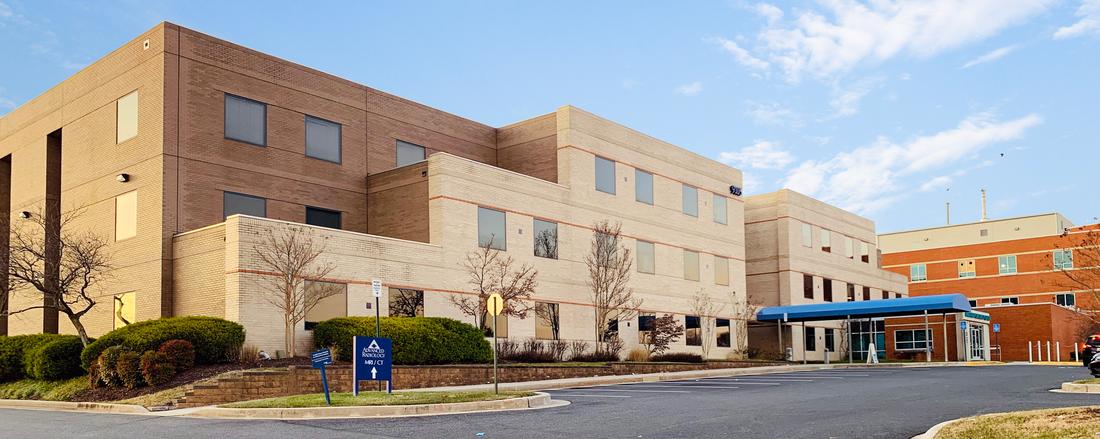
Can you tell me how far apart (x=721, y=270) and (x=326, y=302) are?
25909 millimetres

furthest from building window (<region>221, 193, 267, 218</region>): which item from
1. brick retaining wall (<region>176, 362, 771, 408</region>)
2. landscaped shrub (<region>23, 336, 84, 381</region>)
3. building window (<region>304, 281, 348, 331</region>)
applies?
brick retaining wall (<region>176, 362, 771, 408</region>)

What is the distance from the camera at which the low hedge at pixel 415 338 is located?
29125 millimetres

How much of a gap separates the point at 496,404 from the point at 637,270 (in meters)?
26.9

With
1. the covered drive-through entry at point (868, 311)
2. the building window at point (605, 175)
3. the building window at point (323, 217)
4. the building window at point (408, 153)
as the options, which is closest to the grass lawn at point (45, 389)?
the building window at point (323, 217)

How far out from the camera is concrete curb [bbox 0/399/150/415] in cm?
2160

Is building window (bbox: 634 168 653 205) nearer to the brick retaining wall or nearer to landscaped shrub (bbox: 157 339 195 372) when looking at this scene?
the brick retaining wall

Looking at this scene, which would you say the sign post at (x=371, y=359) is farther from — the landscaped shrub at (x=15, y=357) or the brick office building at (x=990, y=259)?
the brick office building at (x=990, y=259)

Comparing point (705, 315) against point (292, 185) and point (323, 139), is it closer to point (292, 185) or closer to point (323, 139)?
point (323, 139)

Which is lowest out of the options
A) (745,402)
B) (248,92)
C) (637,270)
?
(745,402)

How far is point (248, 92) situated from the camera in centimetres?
3488

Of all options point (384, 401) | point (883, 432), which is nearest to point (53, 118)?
point (384, 401)

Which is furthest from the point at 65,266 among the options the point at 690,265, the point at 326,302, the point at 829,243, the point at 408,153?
the point at 829,243

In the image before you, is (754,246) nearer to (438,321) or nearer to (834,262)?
(834,262)

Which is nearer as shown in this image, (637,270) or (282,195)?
(282,195)
